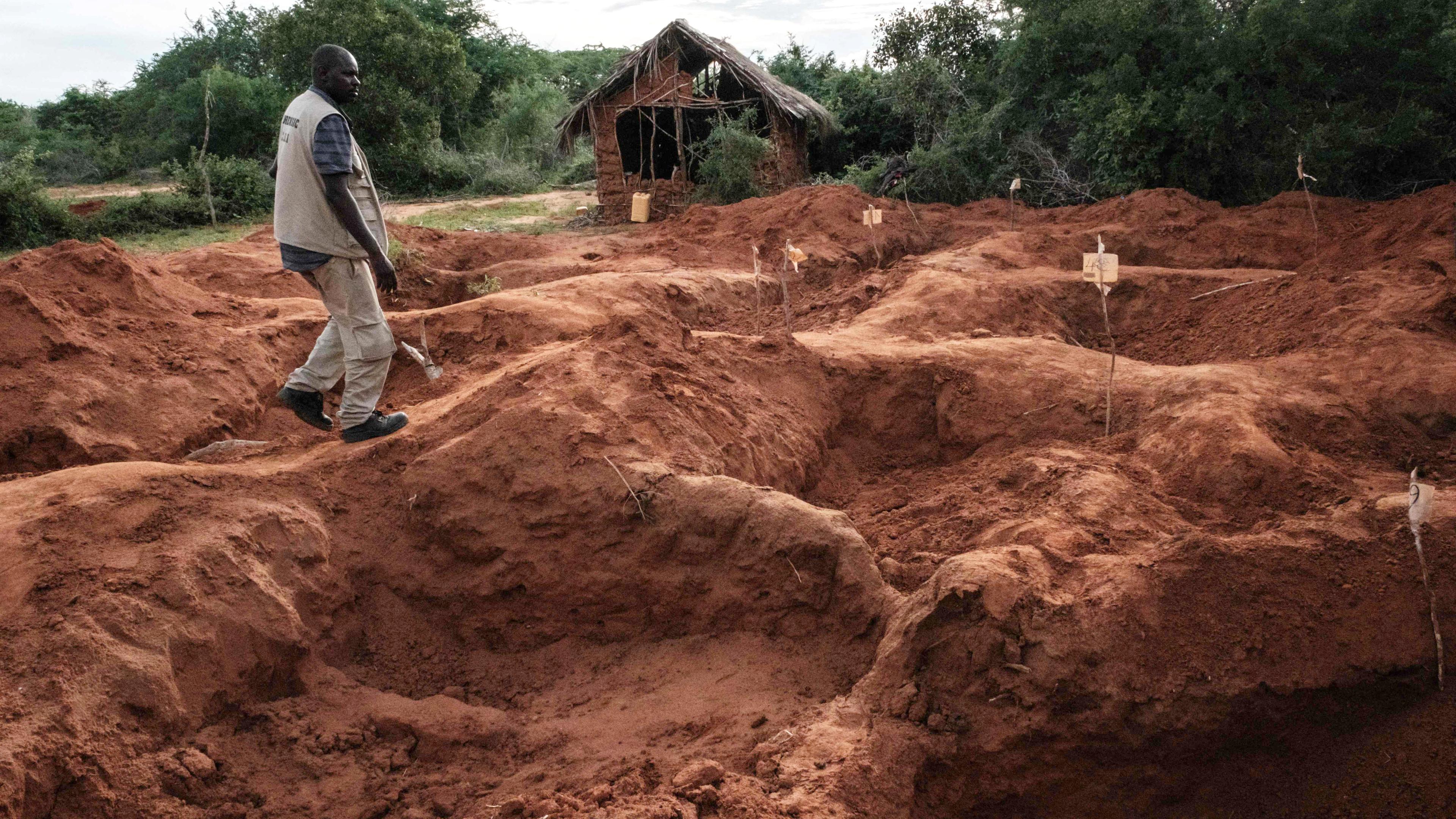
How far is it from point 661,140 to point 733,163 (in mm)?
3536

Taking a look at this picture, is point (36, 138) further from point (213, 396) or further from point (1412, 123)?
point (1412, 123)

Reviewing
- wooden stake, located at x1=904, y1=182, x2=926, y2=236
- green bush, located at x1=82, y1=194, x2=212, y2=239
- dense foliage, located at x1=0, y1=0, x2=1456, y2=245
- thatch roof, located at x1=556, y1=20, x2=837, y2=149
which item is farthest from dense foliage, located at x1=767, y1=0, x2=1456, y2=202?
green bush, located at x1=82, y1=194, x2=212, y2=239

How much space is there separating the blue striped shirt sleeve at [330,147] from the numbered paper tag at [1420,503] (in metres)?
3.98

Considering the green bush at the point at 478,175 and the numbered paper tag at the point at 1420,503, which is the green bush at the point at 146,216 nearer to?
the green bush at the point at 478,175

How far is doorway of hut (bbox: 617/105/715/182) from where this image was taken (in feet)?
55.2

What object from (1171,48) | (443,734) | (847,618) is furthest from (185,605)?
(1171,48)

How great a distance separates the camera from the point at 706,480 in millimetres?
3945

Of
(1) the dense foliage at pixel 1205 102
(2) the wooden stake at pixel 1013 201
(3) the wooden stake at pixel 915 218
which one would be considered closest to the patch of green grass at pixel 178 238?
(3) the wooden stake at pixel 915 218

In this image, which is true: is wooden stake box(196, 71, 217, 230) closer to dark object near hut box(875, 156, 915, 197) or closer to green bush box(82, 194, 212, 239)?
green bush box(82, 194, 212, 239)

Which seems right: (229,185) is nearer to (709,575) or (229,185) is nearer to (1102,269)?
(1102,269)

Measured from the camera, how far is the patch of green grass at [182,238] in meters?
12.8

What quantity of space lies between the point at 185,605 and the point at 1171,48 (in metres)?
12.5

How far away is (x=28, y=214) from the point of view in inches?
521

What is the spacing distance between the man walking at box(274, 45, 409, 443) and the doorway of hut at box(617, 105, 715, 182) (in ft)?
40.5
